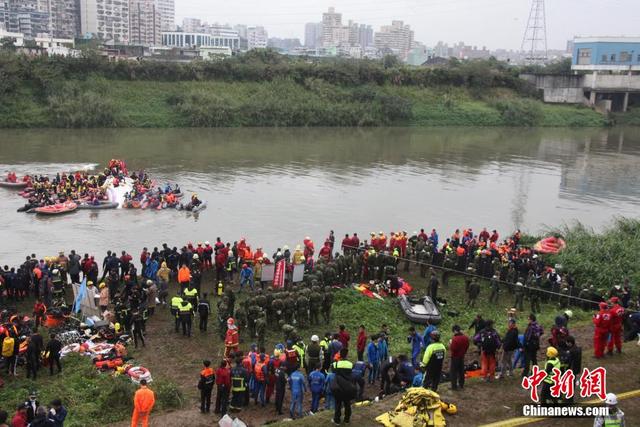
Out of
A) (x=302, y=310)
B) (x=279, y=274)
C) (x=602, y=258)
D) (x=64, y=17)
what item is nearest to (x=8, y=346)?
(x=302, y=310)

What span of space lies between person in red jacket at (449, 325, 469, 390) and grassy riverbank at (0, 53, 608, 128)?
5264 cm

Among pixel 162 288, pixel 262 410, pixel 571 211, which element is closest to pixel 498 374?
pixel 262 410

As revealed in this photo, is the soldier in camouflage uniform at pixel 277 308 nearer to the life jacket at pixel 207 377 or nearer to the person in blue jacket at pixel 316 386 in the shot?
the person in blue jacket at pixel 316 386

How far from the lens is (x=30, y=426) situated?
9000 mm

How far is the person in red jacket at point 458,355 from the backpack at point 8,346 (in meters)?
8.24

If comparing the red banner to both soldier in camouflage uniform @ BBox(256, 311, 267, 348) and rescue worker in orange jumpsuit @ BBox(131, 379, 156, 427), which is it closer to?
soldier in camouflage uniform @ BBox(256, 311, 267, 348)

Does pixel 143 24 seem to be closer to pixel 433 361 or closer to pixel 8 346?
pixel 8 346

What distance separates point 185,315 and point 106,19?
15459cm

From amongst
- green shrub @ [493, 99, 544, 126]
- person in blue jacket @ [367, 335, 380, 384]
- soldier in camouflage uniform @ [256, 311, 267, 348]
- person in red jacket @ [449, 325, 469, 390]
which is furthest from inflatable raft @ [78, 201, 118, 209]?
green shrub @ [493, 99, 544, 126]

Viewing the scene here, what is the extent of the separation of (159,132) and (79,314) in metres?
43.5

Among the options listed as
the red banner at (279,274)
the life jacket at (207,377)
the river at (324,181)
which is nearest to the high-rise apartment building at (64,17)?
the river at (324,181)

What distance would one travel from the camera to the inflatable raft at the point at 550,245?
72.4 ft

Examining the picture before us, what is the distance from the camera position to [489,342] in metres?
11.0

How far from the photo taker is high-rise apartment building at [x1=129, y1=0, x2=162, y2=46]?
6575 inches
